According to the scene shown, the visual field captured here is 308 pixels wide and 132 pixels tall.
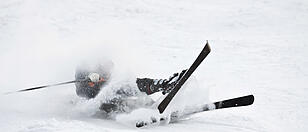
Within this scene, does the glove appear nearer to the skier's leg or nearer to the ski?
the skier's leg

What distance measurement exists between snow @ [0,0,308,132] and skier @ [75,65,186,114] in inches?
7.0

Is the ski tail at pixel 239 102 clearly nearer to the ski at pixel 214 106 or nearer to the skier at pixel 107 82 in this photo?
the ski at pixel 214 106

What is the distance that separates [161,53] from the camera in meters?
10.9

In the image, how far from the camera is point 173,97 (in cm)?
521

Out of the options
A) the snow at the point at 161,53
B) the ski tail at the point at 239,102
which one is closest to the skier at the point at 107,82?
the snow at the point at 161,53

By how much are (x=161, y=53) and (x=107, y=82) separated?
18.1 ft

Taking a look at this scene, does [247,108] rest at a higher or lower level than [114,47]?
lower

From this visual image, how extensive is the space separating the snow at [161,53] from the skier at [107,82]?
0.18m

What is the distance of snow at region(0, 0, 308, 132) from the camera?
5516mm

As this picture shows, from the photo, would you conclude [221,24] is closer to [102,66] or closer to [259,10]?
[259,10]

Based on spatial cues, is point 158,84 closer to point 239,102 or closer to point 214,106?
point 214,106

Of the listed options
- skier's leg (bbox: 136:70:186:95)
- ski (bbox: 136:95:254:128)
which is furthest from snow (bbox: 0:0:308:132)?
skier's leg (bbox: 136:70:186:95)

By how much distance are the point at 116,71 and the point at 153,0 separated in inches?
431

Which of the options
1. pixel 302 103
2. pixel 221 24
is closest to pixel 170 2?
pixel 221 24
